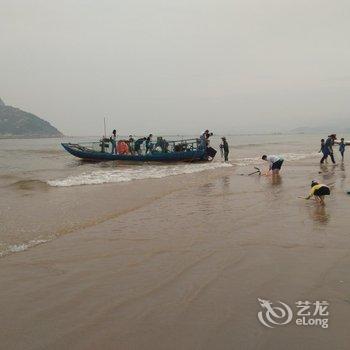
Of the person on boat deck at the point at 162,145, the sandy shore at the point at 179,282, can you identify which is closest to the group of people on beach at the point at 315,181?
the sandy shore at the point at 179,282

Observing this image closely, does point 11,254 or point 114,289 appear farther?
point 11,254

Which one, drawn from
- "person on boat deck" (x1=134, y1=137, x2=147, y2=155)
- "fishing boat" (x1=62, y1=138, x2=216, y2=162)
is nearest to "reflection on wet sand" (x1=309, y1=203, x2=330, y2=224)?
"fishing boat" (x1=62, y1=138, x2=216, y2=162)

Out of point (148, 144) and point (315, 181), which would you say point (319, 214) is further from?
point (148, 144)

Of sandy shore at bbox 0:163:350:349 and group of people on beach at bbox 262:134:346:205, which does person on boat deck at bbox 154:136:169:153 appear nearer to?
group of people on beach at bbox 262:134:346:205

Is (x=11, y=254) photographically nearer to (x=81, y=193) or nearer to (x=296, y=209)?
(x=296, y=209)

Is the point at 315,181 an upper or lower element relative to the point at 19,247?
upper

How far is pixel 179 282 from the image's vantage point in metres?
4.75

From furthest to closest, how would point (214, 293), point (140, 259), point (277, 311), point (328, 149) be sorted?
1. point (328, 149)
2. point (140, 259)
3. point (214, 293)
4. point (277, 311)

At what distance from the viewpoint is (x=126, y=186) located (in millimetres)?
15461

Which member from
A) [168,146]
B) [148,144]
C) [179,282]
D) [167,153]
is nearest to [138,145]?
[148,144]

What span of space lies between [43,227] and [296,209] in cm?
549

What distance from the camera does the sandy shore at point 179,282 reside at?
11.5 feet

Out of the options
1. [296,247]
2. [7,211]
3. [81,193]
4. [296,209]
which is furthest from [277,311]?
[81,193]

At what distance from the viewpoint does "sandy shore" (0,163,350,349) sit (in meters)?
3.49
